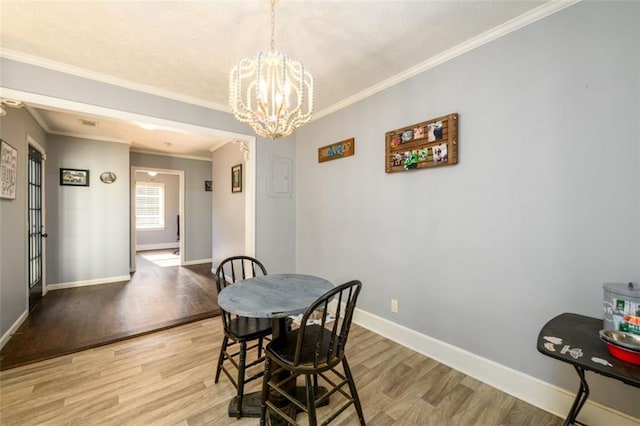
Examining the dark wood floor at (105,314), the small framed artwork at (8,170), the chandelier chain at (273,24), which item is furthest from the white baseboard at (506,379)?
the small framed artwork at (8,170)

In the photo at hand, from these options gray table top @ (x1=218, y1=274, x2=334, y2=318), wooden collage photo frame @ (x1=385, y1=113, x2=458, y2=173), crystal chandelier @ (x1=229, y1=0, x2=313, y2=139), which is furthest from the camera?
wooden collage photo frame @ (x1=385, y1=113, x2=458, y2=173)

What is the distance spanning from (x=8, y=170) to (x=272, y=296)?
3049mm

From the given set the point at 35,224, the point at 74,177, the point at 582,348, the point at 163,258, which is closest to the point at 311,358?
the point at 582,348

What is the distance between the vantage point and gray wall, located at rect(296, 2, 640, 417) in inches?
56.6

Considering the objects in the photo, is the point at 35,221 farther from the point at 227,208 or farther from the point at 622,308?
the point at 622,308

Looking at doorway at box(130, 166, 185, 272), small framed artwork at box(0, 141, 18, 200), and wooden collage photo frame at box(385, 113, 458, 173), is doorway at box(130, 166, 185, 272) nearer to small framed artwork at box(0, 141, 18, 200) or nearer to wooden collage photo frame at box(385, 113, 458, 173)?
small framed artwork at box(0, 141, 18, 200)

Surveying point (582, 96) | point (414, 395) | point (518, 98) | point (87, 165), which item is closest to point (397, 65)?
point (518, 98)

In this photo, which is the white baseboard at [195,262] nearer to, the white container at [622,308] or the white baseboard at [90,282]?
the white baseboard at [90,282]

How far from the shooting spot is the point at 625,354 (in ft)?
3.34

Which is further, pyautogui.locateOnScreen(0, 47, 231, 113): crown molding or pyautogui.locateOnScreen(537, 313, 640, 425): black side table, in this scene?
pyautogui.locateOnScreen(0, 47, 231, 113): crown molding

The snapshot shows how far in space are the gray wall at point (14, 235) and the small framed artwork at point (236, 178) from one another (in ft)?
7.98

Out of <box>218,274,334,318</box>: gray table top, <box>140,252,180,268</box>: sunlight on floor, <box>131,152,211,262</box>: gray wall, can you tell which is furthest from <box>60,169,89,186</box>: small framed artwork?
<box>218,274,334,318</box>: gray table top

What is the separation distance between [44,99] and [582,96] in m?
3.96

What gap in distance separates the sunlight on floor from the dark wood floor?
4.41 feet
